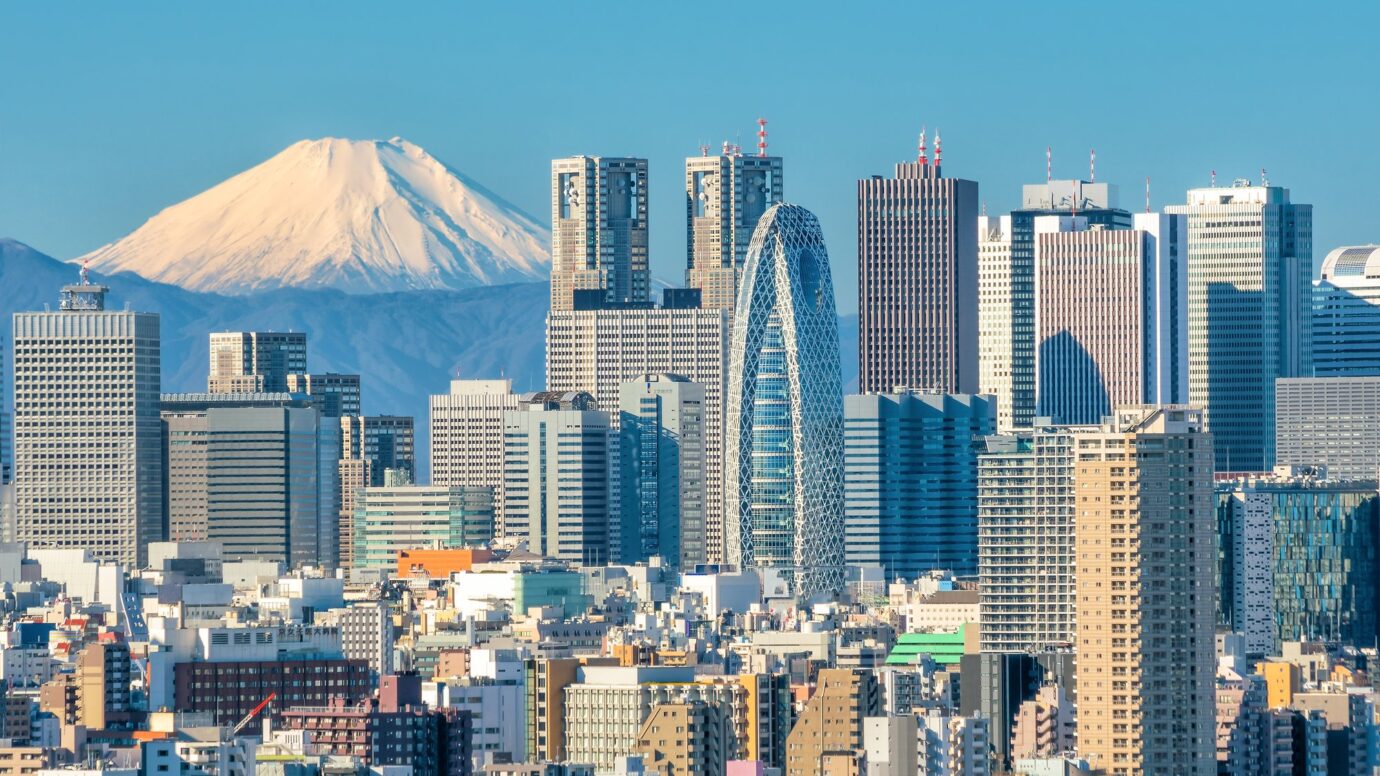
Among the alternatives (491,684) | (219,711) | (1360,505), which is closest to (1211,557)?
(491,684)

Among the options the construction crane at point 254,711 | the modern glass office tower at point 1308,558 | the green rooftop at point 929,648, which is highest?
the modern glass office tower at point 1308,558

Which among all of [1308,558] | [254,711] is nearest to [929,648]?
[1308,558]

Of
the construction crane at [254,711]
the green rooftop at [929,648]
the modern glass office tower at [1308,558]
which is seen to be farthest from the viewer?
the modern glass office tower at [1308,558]

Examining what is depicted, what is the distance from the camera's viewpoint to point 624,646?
15438 cm

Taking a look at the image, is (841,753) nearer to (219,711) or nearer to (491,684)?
(491,684)

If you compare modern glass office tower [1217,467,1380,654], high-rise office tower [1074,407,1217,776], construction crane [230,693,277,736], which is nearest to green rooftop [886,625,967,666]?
modern glass office tower [1217,467,1380,654]

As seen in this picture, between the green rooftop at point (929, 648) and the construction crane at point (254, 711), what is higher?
the green rooftop at point (929, 648)

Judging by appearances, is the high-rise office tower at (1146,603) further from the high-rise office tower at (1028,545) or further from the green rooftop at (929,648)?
the green rooftop at (929,648)

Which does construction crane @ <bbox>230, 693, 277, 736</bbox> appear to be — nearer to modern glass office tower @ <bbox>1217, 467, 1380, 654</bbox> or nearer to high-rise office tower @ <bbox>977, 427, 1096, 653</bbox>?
high-rise office tower @ <bbox>977, 427, 1096, 653</bbox>

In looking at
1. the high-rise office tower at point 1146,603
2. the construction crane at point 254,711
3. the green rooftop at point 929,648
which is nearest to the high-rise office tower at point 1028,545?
the green rooftop at point 929,648

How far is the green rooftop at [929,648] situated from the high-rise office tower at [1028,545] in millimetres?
1368

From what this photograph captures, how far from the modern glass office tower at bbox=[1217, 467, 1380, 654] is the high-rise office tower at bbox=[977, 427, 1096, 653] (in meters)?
17.0

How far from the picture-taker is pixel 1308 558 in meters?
196

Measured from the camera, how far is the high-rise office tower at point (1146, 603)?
122m
